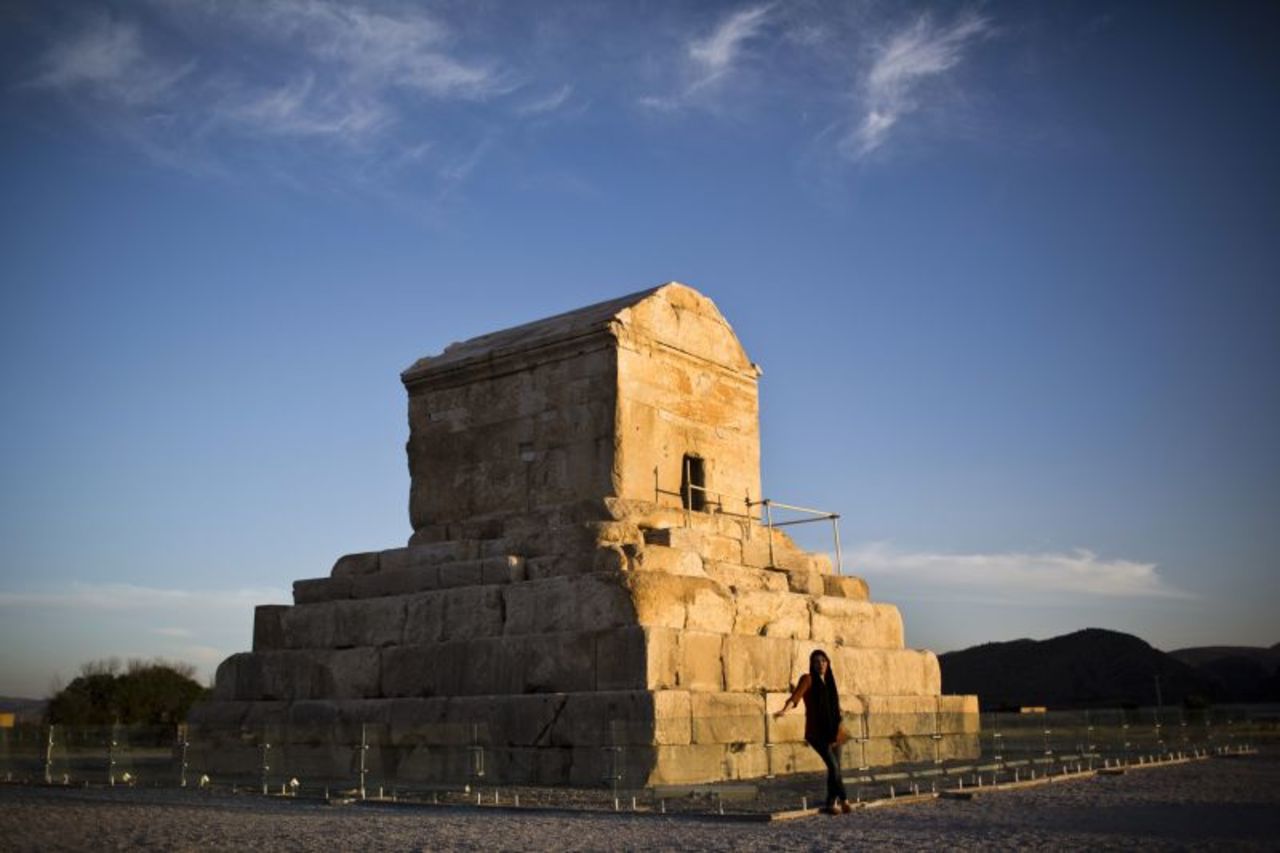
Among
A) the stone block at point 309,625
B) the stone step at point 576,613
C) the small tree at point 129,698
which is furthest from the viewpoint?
the small tree at point 129,698

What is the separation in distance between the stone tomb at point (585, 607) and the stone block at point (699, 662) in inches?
0.7

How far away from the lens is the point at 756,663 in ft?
40.6

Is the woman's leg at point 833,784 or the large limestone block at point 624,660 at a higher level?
the large limestone block at point 624,660

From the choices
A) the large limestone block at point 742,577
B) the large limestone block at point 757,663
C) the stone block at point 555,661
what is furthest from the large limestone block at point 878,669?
the stone block at point 555,661

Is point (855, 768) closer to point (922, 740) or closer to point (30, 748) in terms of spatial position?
point (922, 740)

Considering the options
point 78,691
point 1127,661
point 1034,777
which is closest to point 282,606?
point 1034,777

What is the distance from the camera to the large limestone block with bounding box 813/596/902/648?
1408cm

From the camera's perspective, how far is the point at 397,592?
1388 cm

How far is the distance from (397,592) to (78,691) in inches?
763

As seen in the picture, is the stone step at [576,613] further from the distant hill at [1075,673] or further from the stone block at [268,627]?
the distant hill at [1075,673]

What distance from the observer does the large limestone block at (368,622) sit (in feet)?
43.9

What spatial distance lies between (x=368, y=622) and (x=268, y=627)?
1648 millimetres

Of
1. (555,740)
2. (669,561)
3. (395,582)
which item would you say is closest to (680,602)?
(669,561)

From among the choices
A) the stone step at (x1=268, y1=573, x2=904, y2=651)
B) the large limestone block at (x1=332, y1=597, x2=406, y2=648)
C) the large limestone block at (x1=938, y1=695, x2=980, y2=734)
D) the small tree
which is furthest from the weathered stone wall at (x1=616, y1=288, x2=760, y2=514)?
the small tree
